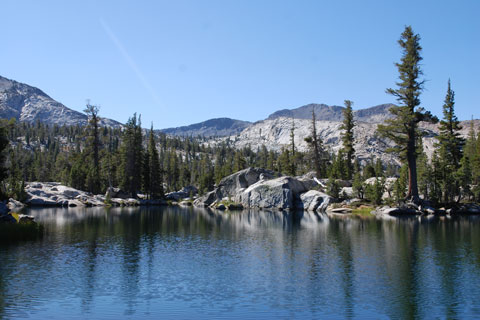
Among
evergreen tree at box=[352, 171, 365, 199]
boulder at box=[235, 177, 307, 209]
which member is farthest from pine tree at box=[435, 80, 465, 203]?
boulder at box=[235, 177, 307, 209]

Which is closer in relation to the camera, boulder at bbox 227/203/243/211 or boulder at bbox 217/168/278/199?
boulder at bbox 227/203/243/211

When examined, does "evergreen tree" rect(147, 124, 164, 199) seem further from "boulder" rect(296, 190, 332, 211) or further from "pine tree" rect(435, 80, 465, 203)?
"pine tree" rect(435, 80, 465, 203)

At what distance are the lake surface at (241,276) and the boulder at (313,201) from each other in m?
41.5

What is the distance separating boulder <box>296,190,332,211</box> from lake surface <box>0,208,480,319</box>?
41.5 m

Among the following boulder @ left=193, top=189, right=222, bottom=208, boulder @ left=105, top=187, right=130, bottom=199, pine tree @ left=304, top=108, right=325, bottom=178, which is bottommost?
boulder @ left=193, top=189, right=222, bottom=208

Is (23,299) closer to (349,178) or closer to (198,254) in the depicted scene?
(198,254)

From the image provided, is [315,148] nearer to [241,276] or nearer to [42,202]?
[42,202]

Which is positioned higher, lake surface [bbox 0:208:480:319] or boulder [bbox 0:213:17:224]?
boulder [bbox 0:213:17:224]

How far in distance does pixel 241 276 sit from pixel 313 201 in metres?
64.4

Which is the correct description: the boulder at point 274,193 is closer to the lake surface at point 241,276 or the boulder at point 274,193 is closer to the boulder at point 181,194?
the boulder at point 181,194

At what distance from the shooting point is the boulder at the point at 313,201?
86.6m

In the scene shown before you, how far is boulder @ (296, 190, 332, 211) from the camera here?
86.6 m

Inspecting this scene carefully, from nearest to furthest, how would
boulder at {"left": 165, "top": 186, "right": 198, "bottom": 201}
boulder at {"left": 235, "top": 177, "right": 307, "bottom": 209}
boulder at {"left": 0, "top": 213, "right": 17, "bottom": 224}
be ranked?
boulder at {"left": 0, "top": 213, "right": 17, "bottom": 224} → boulder at {"left": 235, "top": 177, "right": 307, "bottom": 209} → boulder at {"left": 165, "top": 186, "right": 198, "bottom": 201}

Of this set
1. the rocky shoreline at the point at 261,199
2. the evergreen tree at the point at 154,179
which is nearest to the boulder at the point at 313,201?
the rocky shoreline at the point at 261,199
